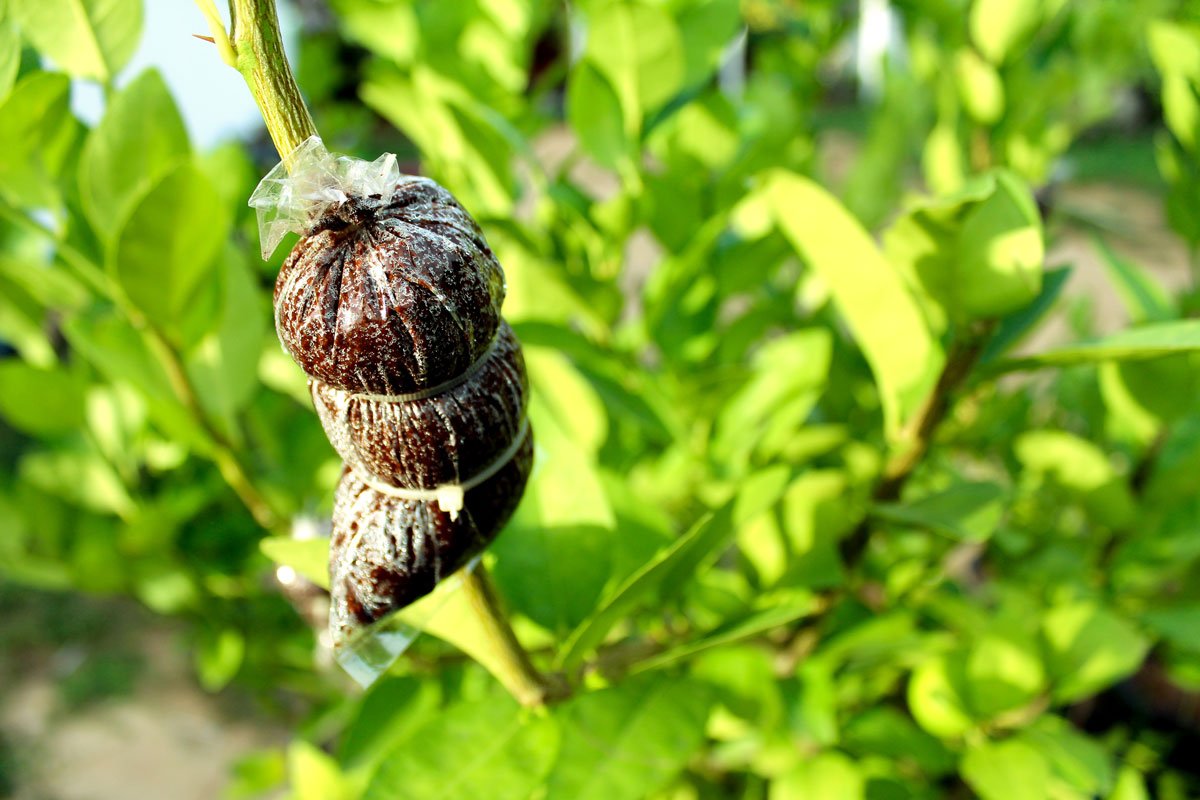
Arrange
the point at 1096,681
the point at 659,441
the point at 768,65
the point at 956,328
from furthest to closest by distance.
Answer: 1. the point at 768,65
2. the point at 659,441
3. the point at 1096,681
4. the point at 956,328

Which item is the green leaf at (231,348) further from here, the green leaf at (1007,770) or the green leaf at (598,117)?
the green leaf at (1007,770)

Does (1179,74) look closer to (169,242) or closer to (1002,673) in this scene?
(1002,673)

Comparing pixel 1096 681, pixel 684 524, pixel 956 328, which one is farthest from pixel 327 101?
pixel 1096 681

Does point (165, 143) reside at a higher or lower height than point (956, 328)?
higher

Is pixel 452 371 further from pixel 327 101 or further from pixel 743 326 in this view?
pixel 327 101

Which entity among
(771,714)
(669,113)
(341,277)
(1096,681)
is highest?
(341,277)

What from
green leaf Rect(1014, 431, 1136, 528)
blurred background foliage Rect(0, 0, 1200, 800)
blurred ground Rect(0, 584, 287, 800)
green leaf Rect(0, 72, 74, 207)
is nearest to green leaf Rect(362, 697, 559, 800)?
blurred background foliage Rect(0, 0, 1200, 800)

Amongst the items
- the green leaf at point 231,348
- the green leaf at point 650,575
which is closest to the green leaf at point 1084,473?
the green leaf at point 650,575
